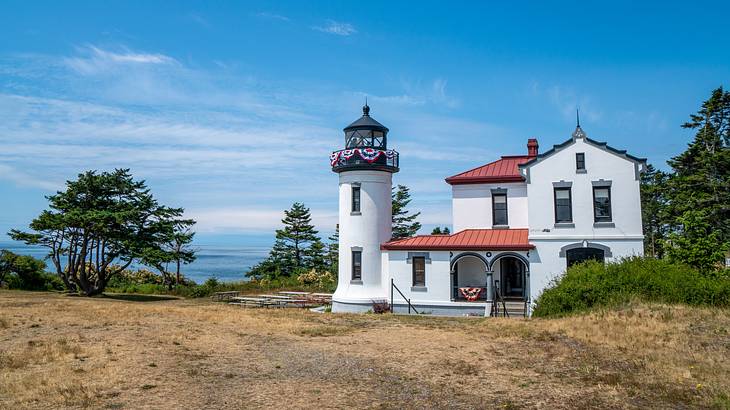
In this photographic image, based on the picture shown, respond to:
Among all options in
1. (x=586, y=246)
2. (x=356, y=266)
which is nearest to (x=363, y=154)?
(x=356, y=266)

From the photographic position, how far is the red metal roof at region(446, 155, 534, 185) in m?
24.0

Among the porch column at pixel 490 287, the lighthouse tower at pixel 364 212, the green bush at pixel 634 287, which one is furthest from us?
the lighthouse tower at pixel 364 212

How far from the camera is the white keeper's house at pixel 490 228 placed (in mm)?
21359

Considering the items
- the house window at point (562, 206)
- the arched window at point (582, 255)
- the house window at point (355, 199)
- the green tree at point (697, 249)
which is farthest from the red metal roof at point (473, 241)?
the green tree at point (697, 249)

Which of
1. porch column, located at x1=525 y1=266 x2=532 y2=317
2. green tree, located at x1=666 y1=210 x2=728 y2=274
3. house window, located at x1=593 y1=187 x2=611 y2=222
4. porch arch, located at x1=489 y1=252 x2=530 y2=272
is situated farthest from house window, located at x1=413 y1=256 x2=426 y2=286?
green tree, located at x1=666 y1=210 x2=728 y2=274

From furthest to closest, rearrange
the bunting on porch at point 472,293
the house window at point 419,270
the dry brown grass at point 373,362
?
the house window at point 419,270
the bunting on porch at point 472,293
the dry brown grass at point 373,362

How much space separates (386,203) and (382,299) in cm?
453

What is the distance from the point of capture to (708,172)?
33406 millimetres

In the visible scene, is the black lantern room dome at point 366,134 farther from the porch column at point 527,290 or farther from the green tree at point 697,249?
the green tree at point 697,249

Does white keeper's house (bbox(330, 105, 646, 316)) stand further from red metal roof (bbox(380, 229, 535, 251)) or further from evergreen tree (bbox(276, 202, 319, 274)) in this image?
evergreen tree (bbox(276, 202, 319, 274))

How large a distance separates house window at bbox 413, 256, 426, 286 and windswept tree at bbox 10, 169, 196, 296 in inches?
584

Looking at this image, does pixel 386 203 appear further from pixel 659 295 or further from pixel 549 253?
pixel 659 295

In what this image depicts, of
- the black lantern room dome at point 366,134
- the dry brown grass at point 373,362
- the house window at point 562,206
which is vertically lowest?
the dry brown grass at point 373,362

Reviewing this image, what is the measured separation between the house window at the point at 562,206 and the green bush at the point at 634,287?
336cm
